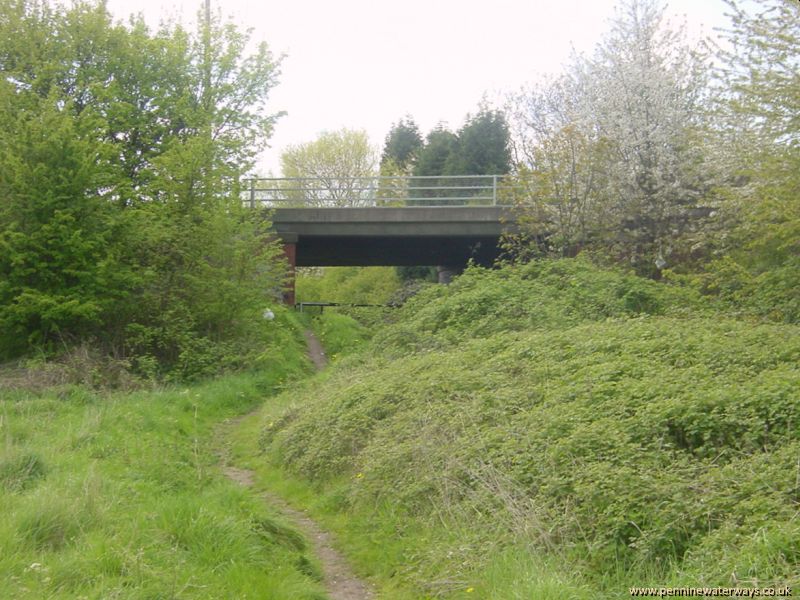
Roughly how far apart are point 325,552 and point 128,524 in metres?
2.43

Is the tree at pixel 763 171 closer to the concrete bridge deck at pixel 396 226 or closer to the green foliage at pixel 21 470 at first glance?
the concrete bridge deck at pixel 396 226

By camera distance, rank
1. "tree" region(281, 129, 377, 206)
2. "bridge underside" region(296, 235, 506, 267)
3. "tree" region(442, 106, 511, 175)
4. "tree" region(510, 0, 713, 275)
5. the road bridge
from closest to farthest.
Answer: "tree" region(510, 0, 713, 275)
the road bridge
"bridge underside" region(296, 235, 506, 267)
"tree" region(442, 106, 511, 175)
"tree" region(281, 129, 377, 206)

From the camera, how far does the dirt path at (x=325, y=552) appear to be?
298 inches

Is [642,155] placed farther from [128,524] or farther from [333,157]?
[333,157]

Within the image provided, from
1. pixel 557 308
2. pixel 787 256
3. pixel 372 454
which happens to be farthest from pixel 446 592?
pixel 787 256

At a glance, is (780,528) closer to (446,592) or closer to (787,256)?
(446,592)

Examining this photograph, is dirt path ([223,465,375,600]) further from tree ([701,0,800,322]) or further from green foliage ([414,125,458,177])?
green foliage ([414,125,458,177])

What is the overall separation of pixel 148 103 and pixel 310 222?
7331 mm

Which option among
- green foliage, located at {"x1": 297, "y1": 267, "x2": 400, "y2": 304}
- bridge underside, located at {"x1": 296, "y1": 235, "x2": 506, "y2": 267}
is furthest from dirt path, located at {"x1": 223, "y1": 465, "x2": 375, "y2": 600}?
green foliage, located at {"x1": 297, "y1": 267, "x2": 400, "y2": 304}

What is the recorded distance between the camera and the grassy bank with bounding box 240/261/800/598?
6.00 m

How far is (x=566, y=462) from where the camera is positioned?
7473mm

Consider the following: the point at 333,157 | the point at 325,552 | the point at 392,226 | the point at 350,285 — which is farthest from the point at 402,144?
the point at 325,552

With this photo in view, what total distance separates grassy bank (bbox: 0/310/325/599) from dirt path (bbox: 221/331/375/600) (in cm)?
21

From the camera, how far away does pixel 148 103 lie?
30.0 metres
